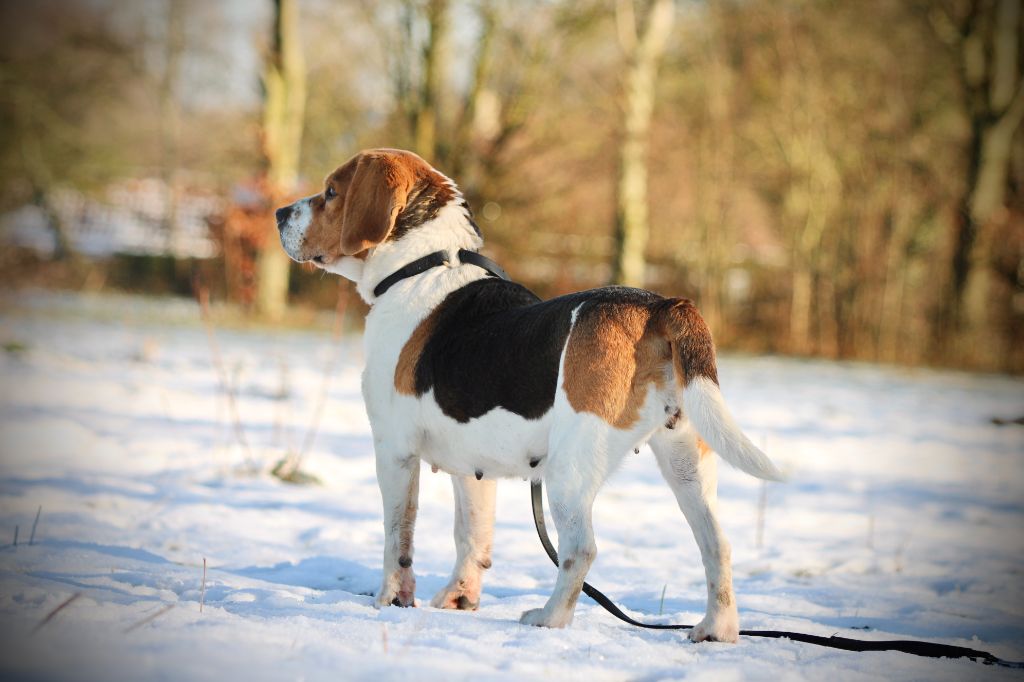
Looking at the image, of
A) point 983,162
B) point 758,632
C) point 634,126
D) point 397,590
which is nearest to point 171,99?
point 634,126

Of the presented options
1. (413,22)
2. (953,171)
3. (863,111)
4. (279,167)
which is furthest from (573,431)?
(953,171)

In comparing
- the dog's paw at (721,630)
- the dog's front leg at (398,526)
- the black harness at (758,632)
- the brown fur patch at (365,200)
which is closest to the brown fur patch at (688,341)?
the black harness at (758,632)

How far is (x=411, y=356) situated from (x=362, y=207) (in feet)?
2.32

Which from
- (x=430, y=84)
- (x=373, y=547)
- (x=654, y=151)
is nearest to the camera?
(x=373, y=547)

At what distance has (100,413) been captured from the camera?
8.20 m

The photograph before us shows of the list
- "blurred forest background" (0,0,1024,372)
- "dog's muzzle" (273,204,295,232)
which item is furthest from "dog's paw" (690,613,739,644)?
"blurred forest background" (0,0,1024,372)

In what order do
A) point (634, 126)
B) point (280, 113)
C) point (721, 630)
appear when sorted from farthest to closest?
point (280, 113) → point (634, 126) → point (721, 630)

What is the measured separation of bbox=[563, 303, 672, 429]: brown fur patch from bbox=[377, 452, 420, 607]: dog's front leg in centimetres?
90

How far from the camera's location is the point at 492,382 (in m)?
3.36

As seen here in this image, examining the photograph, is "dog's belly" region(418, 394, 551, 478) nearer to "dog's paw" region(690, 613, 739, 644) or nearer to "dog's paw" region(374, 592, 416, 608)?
"dog's paw" region(374, 592, 416, 608)

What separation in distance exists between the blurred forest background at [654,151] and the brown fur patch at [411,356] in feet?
40.7

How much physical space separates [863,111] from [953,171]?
319 centimetres

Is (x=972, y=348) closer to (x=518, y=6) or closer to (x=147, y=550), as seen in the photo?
(x=518, y=6)

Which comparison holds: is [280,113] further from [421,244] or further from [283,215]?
[421,244]
